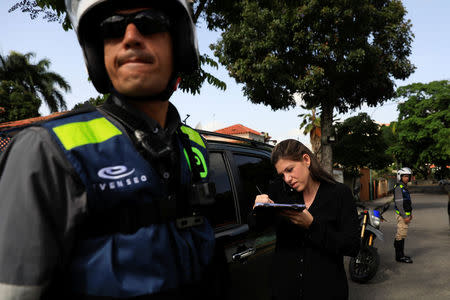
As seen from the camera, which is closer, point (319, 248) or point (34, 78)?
point (319, 248)

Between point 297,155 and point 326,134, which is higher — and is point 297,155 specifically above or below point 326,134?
below

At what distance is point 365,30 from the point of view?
13.2m

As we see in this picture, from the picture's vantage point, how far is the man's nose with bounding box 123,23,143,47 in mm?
880

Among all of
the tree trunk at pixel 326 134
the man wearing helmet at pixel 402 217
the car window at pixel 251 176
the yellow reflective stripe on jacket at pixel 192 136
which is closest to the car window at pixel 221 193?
the car window at pixel 251 176

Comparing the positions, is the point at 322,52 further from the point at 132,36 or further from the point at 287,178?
the point at 132,36

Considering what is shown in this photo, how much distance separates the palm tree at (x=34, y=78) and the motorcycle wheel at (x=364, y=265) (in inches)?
923

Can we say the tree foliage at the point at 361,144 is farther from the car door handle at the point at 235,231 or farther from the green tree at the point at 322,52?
the car door handle at the point at 235,231

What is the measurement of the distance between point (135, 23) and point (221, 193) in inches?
64.2

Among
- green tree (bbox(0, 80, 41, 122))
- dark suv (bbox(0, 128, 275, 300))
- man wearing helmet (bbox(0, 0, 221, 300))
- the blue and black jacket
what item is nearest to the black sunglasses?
man wearing helmet (bbox(0, 0, 221, 300))

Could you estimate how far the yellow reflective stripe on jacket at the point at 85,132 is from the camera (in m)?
0.76

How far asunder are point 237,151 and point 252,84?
40.1ft

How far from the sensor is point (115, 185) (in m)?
0.78

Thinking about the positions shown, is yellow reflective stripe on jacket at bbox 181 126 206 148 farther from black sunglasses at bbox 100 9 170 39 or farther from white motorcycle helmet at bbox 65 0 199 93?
black sunglasses at bbox 100 9 170 39

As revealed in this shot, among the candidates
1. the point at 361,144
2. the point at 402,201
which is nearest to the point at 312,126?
the point at 361,144
